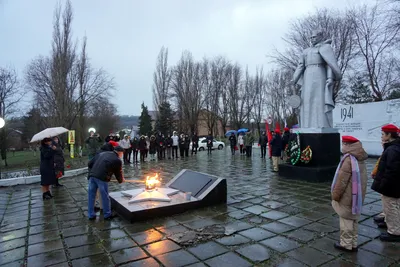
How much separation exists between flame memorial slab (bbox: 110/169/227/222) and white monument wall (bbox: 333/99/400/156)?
12063 millimetres

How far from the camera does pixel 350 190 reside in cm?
339

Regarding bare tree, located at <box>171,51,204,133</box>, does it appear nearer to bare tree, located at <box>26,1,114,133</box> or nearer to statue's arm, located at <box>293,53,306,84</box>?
bare tree, located at <box>26,1,114,133</box>

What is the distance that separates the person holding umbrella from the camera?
7129 mm

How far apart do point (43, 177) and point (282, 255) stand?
6404mm

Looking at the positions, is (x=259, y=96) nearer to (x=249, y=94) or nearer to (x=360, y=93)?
(x=249, y=94)

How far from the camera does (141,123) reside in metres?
47.9

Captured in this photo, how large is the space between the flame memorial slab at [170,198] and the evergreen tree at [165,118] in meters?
30.2

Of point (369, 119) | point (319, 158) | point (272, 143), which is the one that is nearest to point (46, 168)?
point (272, 143)

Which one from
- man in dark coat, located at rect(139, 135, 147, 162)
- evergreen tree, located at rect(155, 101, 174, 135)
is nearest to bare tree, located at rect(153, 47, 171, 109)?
evergreen tree, located at rect(155, 101, 174, 135)

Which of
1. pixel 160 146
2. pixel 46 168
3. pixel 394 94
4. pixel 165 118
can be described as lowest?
pixel 46 168

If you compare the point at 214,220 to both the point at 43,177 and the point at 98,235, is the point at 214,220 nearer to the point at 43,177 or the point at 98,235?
the point at 98,235

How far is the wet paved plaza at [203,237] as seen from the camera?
3.44m

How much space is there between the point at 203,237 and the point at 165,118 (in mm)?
33467

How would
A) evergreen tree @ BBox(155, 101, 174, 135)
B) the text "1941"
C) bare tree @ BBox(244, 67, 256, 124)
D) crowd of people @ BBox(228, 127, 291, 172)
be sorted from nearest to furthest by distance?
1. crowd of people @ BBox(228, 127, 291, 172)
2. the text "1941"
3. evergreen tree @ BBox(155, 101, 174, 135)
4. bare tree @ BBox(244, 67, 256, 124)
